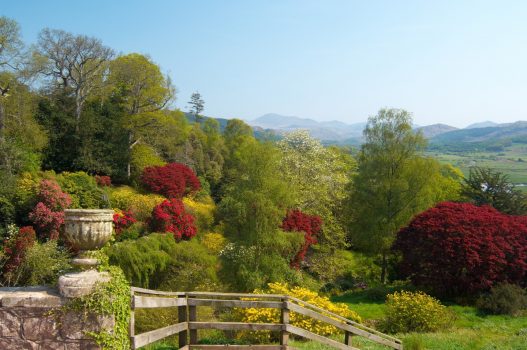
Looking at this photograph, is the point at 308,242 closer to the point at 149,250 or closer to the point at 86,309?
the point at 149,250

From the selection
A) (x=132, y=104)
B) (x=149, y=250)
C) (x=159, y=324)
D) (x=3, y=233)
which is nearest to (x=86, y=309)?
(x=159, y=324)

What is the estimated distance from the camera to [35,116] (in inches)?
1172

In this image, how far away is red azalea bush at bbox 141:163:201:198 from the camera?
29516 millimetres

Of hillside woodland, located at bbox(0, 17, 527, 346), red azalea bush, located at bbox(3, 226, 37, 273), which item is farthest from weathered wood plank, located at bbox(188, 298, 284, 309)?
red azalea bush, located at bbox(3, 226, 37, 273)

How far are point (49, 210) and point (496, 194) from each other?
2564 centimetres

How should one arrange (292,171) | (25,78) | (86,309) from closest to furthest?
1. (86,309)
2. (25,78)
3. (292,171)

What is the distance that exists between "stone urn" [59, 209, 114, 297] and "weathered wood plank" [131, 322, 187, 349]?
868 mm

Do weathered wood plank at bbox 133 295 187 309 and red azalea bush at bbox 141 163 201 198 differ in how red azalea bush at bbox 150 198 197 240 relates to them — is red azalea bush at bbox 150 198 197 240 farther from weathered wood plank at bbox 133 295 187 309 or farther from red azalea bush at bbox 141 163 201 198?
weathered wood plank at bbox 133 295 187 309

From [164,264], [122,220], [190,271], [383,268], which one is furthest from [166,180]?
[383,268]

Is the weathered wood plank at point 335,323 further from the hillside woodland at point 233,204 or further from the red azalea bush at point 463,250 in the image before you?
the red azalea bush at point 463,250

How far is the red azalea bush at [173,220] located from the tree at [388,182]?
992 centimetres

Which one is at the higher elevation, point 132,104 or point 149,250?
point 132,104

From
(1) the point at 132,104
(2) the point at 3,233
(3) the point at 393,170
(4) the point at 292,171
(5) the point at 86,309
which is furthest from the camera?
(1) the point at 132,104

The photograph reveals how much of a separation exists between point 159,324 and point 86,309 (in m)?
6.56
